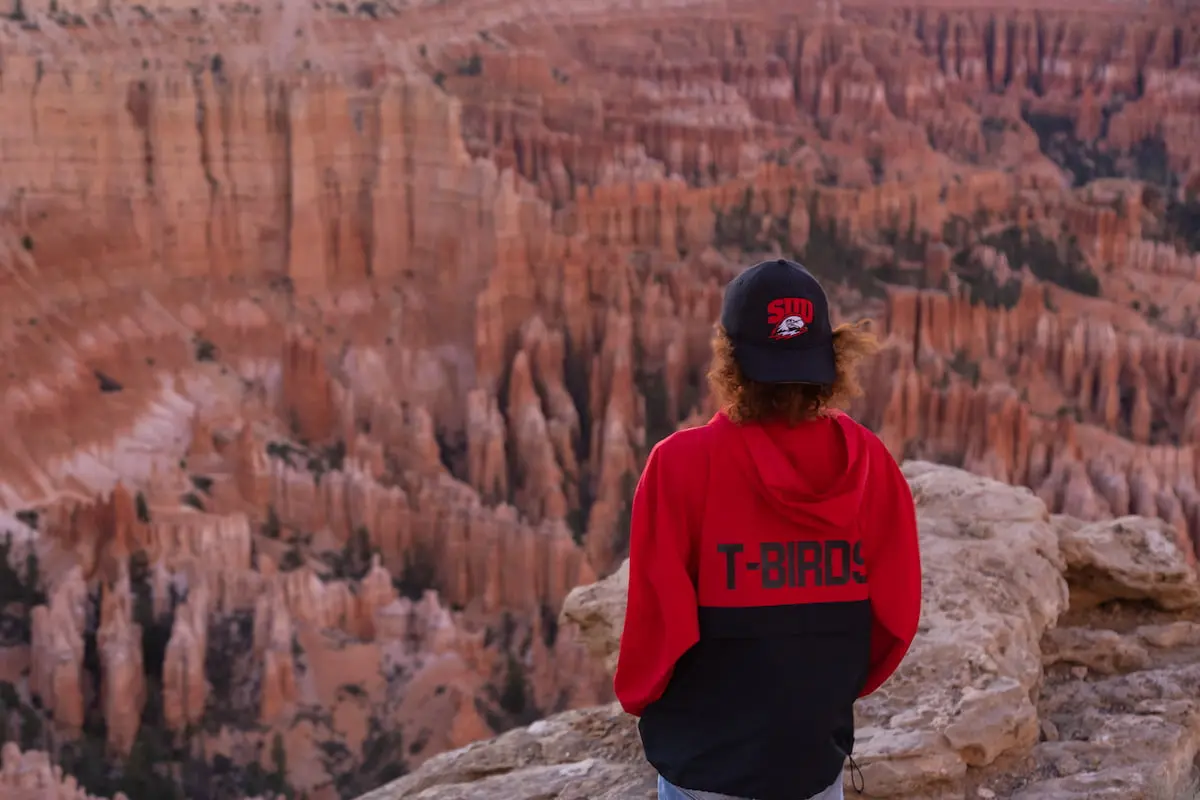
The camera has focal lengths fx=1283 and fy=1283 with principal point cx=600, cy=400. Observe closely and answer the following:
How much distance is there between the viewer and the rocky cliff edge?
4.13m

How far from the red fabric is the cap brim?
0.12 meters

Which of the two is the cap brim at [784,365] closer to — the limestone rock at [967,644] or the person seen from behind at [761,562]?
the person seen from behind at [761,562]

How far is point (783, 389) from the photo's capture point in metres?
2.74

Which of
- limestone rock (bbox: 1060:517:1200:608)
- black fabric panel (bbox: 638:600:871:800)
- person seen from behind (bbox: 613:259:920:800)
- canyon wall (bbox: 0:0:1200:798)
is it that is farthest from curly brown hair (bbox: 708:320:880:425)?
canyon wall (bbox: 0:0:1200:798)

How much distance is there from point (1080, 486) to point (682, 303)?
7464 millimetres

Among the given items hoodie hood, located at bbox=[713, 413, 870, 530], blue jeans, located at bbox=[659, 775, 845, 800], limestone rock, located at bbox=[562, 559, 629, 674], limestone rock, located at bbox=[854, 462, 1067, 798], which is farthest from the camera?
limestone rock, located at bbox=[562, 559, 629, 674]

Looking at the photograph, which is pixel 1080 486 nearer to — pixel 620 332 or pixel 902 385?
pixel 902 385

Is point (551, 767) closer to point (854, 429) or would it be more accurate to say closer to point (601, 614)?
point (601, 614)

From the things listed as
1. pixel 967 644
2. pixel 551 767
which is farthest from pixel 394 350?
pixel 967 644

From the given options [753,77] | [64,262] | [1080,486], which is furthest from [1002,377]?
[753,77]

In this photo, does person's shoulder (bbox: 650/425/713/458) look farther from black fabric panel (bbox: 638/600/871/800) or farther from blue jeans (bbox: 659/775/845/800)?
blue jeans (bbox: 659/775/845/800)

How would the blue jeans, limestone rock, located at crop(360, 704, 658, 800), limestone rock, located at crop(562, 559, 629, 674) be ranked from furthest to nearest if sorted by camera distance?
limestone rock, located at crop(562, 559, 629, 674) → limestone rock, located at crop(360, 704, 658, 800) → the blue jeans

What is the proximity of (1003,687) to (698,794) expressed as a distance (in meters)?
1.91

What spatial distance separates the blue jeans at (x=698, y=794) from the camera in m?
2.78
